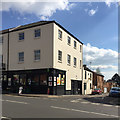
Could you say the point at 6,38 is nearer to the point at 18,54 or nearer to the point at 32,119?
the point at 18,54

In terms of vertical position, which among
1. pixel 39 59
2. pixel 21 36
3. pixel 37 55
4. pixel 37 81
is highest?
pixel 21 36

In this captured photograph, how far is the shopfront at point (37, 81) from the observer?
20844 mm

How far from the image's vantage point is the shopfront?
20.8 meters

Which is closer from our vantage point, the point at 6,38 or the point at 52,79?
the point at 52,79

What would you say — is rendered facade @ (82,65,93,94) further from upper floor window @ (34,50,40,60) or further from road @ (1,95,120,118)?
road @ (1,95,120,118)

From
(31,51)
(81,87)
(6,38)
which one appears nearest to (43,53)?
(31,51)

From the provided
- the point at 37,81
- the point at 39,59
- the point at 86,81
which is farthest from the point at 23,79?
the point at 86,81

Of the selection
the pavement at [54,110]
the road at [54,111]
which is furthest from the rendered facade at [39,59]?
the road at [54,111]

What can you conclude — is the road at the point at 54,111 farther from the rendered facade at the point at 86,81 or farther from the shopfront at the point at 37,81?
Answer: the rendered facade at the point at 86,81

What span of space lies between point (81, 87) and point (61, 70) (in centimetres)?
1093

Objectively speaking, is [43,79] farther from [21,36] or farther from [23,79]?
[21,36]

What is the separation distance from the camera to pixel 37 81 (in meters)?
22.1

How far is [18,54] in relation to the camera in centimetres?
2442

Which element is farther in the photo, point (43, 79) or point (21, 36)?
point (21, 36)
